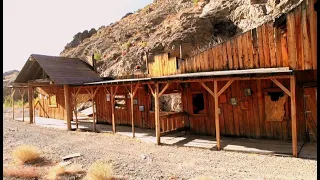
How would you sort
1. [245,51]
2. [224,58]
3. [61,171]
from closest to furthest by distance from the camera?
1. [61,171]
2. [245,51]
3. [224,58]

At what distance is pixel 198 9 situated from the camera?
31.8m

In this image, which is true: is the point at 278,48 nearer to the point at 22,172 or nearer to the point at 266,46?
the point at 266,46

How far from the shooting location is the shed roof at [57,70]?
59.5ft

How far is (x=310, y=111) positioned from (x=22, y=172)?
1046cm

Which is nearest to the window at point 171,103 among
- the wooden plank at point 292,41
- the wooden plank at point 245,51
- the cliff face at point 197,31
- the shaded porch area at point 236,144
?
the cliff face at point 197,31

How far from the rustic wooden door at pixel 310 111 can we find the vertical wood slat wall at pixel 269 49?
1403mm

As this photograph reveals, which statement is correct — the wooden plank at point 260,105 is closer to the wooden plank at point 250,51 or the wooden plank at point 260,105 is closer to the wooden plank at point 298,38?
the wooden plank at point 250,51

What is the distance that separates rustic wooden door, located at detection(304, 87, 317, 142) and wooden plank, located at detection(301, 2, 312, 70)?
66.1 inches

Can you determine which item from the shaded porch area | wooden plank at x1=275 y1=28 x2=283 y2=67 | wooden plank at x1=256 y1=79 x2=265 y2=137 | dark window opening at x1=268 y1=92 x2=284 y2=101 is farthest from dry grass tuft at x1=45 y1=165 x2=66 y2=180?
wooden plank at x1=275 y1=28 x2=283 y2=67

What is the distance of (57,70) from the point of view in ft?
62.0

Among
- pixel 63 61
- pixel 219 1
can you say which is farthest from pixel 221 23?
pixel 63 61

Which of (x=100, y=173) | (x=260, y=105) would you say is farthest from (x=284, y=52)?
(x=100, y=173)

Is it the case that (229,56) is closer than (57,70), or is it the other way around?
(229,56)

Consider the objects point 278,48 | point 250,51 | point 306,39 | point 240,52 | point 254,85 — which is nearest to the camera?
point 306,39
